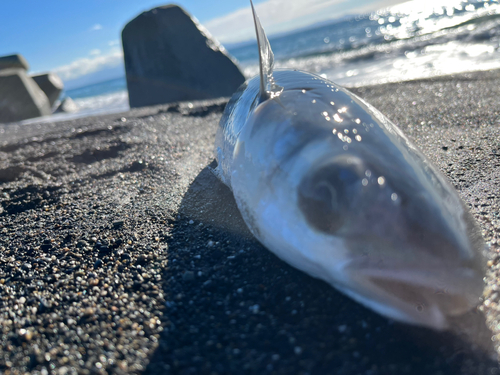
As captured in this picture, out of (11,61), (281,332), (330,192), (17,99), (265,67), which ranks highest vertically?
(11,61)

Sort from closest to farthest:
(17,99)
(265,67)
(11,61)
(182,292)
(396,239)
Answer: (396,239), (182,292), (265,67), (17,99), (11,61)

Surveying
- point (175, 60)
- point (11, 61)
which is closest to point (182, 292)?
point (175, 60)

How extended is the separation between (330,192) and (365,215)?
0.45 feet

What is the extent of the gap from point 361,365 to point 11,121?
1224cm

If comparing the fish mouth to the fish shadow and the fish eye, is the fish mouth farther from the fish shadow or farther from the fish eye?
the fish eye

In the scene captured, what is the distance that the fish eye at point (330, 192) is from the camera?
1153mm

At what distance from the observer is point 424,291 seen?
1111mm

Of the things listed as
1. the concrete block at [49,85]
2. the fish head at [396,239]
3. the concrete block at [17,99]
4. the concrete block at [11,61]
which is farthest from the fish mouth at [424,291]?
the concrete block at [11,61]

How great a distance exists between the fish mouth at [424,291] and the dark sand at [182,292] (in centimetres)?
5

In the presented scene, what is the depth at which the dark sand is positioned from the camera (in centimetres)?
111

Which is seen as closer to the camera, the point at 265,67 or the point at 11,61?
the point at 265,67

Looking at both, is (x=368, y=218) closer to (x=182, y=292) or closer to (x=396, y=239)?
(x=396, y=239)

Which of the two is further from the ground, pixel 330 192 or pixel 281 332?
pixel 330 192

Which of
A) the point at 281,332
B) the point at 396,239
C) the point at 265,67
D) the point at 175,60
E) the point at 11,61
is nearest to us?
the point at 396,239
